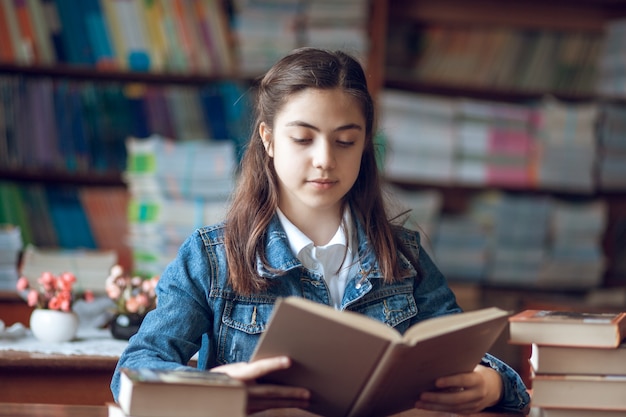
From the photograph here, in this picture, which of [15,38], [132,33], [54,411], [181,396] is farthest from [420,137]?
[181,396]

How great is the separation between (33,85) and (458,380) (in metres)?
2.67

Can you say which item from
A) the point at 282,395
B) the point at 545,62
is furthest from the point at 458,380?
the point at 545,62

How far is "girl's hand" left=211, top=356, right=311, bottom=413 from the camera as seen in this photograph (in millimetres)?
1234

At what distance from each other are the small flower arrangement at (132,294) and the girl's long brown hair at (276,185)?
632mm

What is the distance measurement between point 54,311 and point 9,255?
88cm

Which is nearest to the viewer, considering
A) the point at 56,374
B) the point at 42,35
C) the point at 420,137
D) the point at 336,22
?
the point at 56,374

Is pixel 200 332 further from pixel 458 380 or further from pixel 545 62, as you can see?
pixel 545 62

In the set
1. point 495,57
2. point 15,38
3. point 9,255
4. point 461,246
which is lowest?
point 9,255

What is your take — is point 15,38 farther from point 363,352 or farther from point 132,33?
point 363,352

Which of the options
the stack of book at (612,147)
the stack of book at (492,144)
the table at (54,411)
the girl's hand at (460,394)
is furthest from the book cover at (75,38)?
the girl's hand at (460,394)

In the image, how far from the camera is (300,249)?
5.54 feet

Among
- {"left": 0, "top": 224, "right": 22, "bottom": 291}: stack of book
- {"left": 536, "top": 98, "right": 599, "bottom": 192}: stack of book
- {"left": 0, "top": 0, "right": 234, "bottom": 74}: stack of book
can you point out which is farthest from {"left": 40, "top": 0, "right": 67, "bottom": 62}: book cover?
{"left": 536, "top": 98, "right": 599, "bottom": 192}: stack of book

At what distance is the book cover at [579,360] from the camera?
137 cm

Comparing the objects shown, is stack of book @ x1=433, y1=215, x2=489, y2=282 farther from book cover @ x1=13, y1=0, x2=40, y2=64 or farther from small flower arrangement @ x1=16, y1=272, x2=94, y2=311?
small flower arrangement @ x1=16, y1=272, x2=94, y2=311
